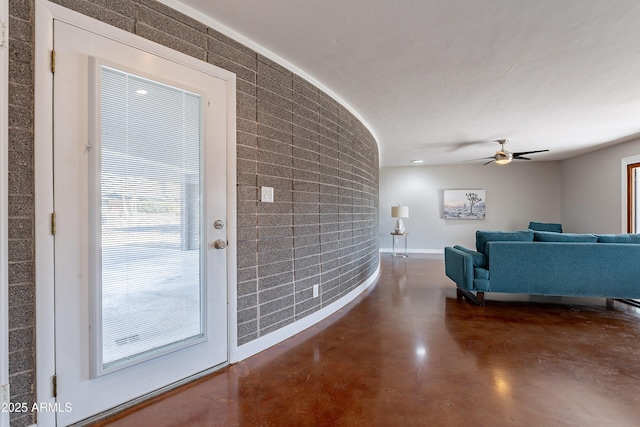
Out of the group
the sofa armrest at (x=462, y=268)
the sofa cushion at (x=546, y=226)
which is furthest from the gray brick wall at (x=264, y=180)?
the sofa cushion at (x=546, y=226)

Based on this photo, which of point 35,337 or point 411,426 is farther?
point 411,426

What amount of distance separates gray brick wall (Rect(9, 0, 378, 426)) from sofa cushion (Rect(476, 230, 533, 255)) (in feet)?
5.12

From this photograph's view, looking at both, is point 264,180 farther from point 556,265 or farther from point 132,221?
point 556,265

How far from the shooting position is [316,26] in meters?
1.95

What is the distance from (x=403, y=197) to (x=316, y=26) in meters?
6.46

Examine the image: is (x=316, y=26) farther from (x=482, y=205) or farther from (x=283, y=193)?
(x=482, y=205)

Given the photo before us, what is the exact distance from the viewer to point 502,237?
3.44 m

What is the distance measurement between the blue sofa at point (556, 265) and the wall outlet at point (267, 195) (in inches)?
99.7

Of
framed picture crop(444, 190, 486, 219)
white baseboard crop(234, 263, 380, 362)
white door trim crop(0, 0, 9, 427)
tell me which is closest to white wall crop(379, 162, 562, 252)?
framed picture crop(444, 190, 486, 219)

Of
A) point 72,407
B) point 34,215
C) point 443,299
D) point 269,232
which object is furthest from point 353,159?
point 72,407

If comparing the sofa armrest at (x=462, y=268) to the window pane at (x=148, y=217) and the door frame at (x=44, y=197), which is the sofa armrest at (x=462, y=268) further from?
the door frame at (x=44, y=197)

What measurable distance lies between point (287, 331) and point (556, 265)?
10.2ft

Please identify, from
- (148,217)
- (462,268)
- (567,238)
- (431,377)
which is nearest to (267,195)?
(148,217)

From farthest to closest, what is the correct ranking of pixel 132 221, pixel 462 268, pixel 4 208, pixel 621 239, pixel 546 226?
pixel 546 226 < pixel 462 268 < pixel 621 239 < pixel 132 221 < pixel 4 208
